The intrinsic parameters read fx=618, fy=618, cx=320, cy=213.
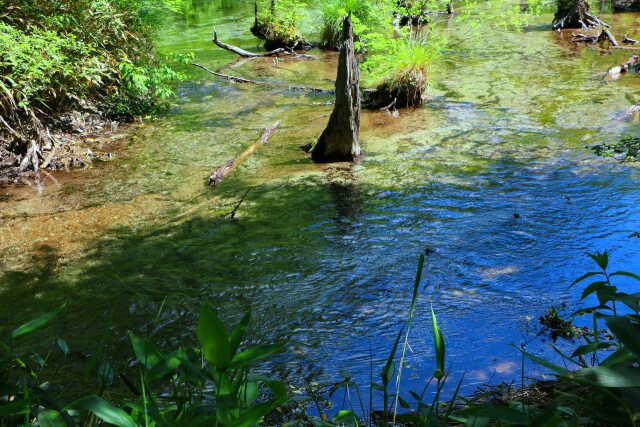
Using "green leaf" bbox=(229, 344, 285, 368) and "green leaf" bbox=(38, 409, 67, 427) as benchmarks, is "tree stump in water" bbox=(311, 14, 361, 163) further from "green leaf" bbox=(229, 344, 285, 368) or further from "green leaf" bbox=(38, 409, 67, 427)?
"green leaf" bbox=(38, 409, 67, 427)

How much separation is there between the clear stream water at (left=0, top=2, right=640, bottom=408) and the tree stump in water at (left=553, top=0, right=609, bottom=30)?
8.65m

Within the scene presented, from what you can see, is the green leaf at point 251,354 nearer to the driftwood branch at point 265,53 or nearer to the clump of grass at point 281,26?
the driftwood branch at point 265,53

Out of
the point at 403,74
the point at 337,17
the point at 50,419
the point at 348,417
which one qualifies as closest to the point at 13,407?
the point at 50,419

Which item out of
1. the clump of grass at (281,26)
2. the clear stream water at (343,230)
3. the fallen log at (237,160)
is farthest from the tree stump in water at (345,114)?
the clump of grass at (281,26)

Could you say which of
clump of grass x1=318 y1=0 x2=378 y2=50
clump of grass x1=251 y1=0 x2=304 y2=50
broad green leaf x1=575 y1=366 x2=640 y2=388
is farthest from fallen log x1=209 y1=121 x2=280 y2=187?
clump of grass x1=251 y1=0 x2=304 y2=50

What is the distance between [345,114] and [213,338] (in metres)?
7.70

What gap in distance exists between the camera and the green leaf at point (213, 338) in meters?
1.24

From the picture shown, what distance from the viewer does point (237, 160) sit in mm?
9125

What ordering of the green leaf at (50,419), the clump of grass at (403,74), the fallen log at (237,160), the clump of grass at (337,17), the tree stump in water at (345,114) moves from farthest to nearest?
the clump of grass at (337,17) → the clump of grass at (403,74) → the tree stump in water at (345,114) → the fallen log at (237,160) → the green leaf at (50,419)

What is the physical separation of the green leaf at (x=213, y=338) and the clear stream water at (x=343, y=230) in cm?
288

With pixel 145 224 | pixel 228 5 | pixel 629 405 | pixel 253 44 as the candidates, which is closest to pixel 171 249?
pixel 145 224

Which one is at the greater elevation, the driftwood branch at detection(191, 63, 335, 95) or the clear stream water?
the driftwood branch at detection(191, 63, 335, 95)

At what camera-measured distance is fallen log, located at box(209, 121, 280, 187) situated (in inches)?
329

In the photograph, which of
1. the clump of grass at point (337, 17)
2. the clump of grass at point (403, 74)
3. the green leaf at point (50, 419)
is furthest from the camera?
the clump of grass at point (337, 17)
